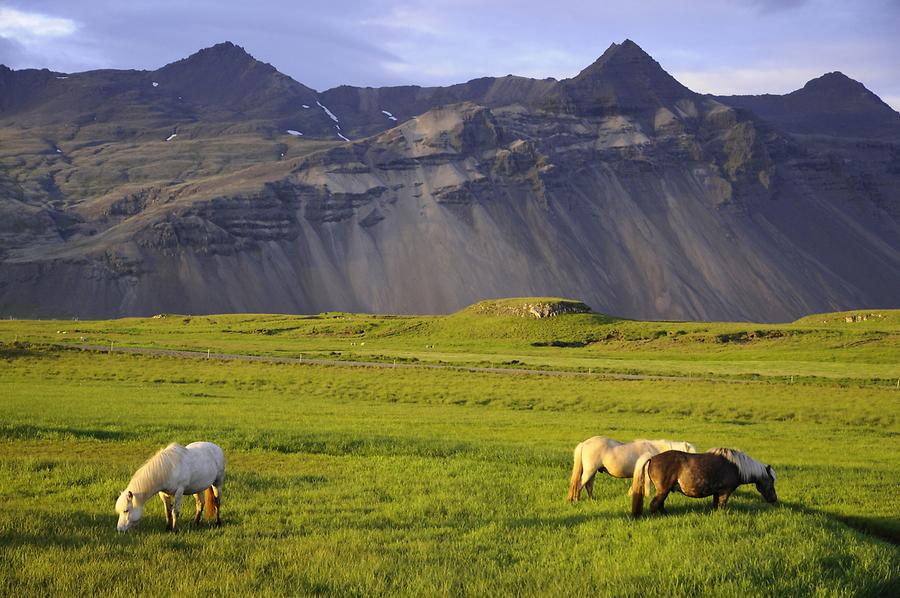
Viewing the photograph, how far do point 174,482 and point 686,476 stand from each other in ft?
33.0

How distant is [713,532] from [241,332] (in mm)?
125479

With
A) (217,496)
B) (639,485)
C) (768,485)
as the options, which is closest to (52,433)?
(217,496)

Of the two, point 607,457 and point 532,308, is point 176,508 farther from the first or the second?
point 532,308

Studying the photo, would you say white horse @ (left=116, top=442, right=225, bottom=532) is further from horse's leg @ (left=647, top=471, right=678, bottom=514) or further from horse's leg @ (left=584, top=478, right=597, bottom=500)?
horse's leg @ (left=647, top=471, right=678, bottom=514)

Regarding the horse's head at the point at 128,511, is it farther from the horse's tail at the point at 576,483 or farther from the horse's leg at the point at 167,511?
the horse's tail at the point at 576,483

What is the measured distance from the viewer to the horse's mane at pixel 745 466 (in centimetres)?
1689

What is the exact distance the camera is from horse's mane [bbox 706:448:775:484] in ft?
55.4

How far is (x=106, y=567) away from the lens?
1178 cm

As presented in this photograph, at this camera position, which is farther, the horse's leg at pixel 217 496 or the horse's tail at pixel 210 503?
the horse's tail at pixel 210 503

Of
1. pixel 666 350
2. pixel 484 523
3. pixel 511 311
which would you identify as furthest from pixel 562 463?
pixel 511 311

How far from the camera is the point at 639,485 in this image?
16.3 m

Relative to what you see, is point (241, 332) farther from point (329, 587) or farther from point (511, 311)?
point (329, 587)

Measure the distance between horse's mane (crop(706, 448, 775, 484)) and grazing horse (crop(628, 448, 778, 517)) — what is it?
21 millimetres

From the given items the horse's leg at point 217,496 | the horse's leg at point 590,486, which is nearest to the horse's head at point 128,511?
the horse's leg at point 217,496
